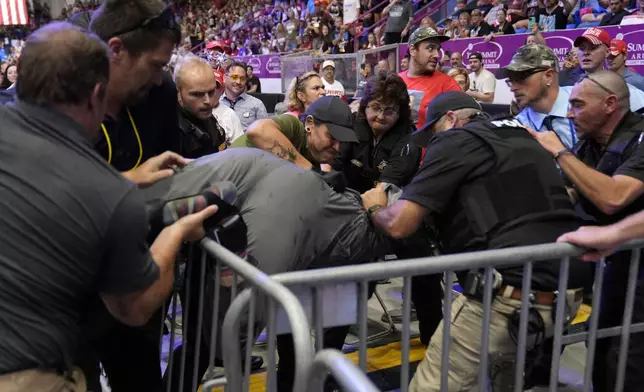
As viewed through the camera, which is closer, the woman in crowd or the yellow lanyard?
the yellow lanyard

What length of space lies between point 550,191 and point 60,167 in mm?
1756

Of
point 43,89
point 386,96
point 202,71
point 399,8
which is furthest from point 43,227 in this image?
point 399,8

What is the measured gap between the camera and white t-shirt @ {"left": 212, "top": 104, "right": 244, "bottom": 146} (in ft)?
16.9

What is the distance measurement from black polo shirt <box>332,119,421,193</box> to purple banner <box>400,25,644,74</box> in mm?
5307

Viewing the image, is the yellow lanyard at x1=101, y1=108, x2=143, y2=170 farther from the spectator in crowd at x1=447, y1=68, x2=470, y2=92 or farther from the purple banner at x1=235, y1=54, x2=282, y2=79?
the purple banner at x1=235, y1=54, x2=282, y2=79

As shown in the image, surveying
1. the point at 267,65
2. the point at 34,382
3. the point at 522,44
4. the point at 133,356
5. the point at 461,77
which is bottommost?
the point at 267,65

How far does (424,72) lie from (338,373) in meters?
4.21

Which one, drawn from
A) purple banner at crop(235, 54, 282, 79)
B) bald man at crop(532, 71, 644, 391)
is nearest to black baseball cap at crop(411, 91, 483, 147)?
bald man at crop(532, 71, 644, 391)

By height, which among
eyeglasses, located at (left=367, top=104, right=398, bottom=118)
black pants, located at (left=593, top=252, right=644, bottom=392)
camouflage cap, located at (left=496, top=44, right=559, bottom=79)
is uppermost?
camouflage cap, located at (left=496, top=44, right=559, bottom=79)

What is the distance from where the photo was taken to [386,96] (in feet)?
12.8

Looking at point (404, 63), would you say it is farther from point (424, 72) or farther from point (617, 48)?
point (424, 72)

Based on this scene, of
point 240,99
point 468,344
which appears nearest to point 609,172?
point 468,344

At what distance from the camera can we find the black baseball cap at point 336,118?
307 centimetres

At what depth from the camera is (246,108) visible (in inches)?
246
